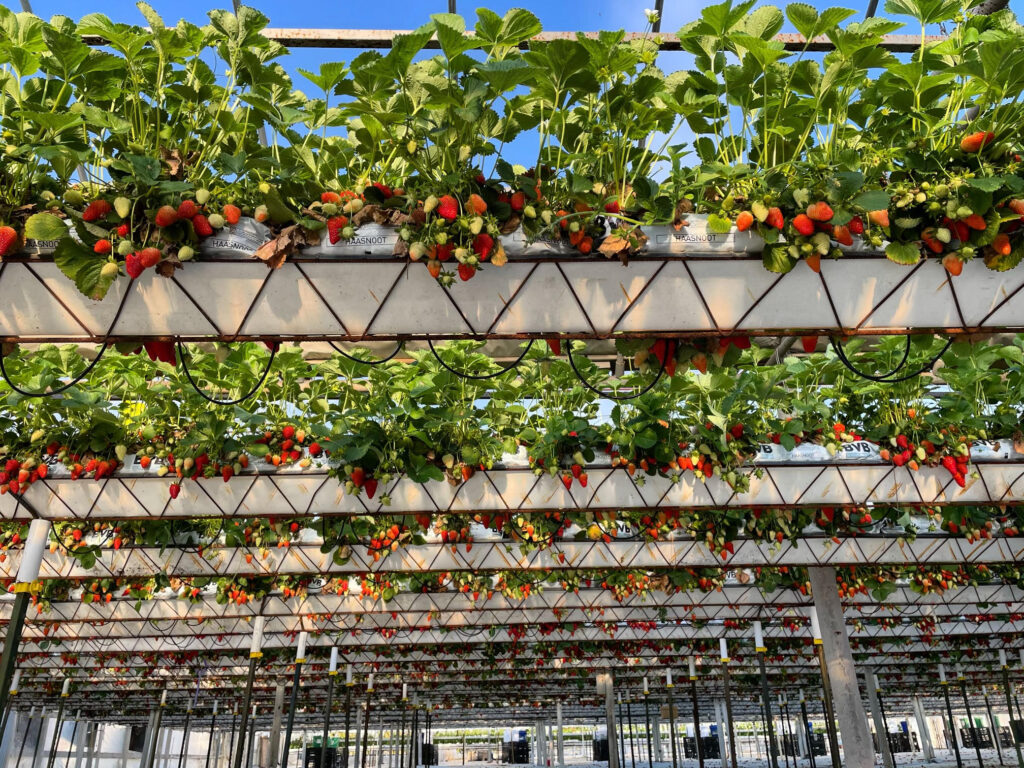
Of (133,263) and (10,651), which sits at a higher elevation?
(133,263)

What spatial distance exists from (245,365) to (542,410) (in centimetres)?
399

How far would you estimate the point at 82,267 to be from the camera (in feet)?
13.4

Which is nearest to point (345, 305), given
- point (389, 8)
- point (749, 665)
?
point (389, 8)

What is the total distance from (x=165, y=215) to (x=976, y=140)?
488 cm

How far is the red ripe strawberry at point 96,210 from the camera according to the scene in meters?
4.00

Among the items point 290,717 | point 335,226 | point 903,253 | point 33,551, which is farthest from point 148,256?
point 290,717

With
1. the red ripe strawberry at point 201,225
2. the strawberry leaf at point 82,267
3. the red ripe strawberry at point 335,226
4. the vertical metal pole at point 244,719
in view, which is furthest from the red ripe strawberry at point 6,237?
the vertical metal pole at point 244,719

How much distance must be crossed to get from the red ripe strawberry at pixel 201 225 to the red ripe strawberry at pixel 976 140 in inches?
184

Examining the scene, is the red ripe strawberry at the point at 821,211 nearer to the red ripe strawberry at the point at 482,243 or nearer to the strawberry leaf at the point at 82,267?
the red ripe strawberry at the point at 482,243

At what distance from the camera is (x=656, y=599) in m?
16.1

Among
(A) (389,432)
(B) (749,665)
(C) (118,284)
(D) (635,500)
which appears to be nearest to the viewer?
(C) (118,284)

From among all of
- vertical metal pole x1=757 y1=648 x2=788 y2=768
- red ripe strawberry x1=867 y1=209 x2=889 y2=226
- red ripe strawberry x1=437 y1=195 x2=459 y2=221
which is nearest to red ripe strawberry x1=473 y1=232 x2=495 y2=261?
red ripe strawberry x1=437 y1=195 x2=459 y2=221

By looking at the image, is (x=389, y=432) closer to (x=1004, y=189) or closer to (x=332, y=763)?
(x=1004, y=189)

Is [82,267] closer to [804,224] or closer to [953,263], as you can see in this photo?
[804,224]
